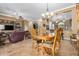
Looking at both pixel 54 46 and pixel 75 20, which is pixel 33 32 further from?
pixel 75 20

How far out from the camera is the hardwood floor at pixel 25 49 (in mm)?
2809

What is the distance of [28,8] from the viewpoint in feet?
9.37

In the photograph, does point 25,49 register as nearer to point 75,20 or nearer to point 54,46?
point 54,46

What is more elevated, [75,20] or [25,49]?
[75,20]

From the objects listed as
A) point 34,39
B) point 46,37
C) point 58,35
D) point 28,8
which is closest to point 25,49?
point 34,39

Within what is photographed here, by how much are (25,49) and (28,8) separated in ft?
2.81

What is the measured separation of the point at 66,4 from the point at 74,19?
1.14 ft

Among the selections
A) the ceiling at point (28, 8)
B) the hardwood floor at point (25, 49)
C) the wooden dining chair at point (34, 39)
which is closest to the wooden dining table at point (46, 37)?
the wooden dining chair at point (34, 39)

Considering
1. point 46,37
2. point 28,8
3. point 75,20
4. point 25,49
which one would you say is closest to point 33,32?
point 46,37

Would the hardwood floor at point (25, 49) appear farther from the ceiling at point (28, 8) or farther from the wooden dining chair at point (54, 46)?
the ceiling at point (28, 8)

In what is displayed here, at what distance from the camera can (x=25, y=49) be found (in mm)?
2875

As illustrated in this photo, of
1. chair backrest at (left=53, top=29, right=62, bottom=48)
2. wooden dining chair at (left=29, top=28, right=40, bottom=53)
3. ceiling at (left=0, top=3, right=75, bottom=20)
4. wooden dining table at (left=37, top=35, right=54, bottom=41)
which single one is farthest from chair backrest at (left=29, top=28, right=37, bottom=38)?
chair backrest at (left=53, top=29, right=62, bottom=48)

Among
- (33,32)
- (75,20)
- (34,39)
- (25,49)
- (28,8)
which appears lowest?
(25,49)

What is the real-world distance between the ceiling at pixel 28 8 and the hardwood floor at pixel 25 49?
1.79 ft
